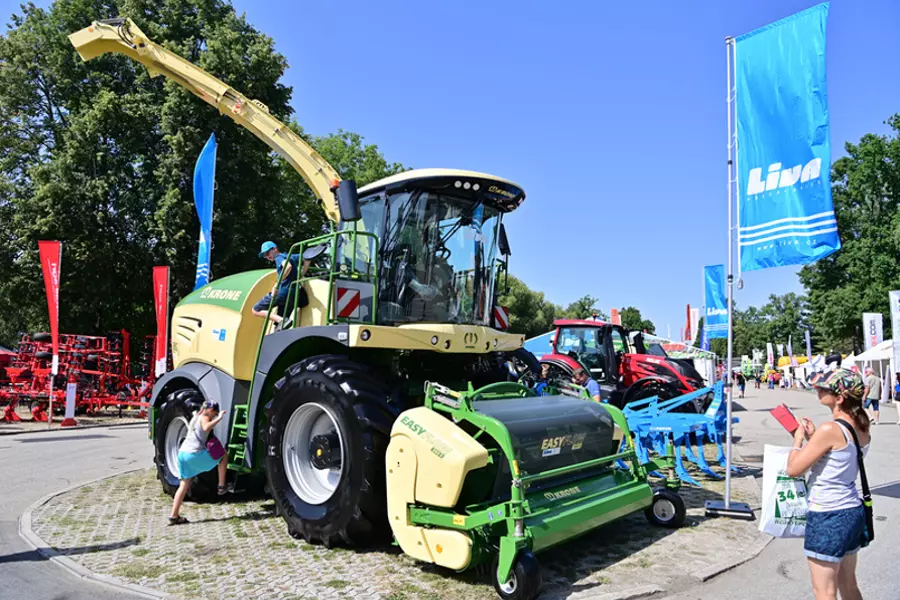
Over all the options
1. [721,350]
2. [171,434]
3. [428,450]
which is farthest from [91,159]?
[721,350]

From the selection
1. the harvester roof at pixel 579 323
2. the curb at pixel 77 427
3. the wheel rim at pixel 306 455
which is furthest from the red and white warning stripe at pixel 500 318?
the curb at pixel 77 427

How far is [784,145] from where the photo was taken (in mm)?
6824

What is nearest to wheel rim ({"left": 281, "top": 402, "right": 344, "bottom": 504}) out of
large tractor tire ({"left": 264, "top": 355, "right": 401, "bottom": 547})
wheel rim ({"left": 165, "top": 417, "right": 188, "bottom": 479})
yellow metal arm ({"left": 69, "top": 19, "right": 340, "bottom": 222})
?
large tractor tire ({"left": 264, "top": 355, "right": 401, "bottom": 547})

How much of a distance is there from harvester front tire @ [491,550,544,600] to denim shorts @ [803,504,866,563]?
1672 mm

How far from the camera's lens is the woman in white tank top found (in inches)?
133

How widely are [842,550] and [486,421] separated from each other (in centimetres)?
246

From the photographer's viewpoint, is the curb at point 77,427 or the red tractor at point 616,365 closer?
the red tractor at point 616,365

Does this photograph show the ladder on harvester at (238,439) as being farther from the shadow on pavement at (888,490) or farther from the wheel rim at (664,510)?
the shadow on pavement at (888,490)

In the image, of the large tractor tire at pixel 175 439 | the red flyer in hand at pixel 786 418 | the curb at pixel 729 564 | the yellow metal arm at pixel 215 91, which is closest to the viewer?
the red flyer in hand at pixel 786 418

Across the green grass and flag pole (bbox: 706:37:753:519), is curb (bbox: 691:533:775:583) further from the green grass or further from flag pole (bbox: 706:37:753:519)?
the green grass

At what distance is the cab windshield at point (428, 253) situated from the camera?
6.41m

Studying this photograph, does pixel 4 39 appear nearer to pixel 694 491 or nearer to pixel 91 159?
pixel 91 159

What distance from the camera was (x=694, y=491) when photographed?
27.2 ft

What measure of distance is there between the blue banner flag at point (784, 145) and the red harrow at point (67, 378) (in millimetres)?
16802
